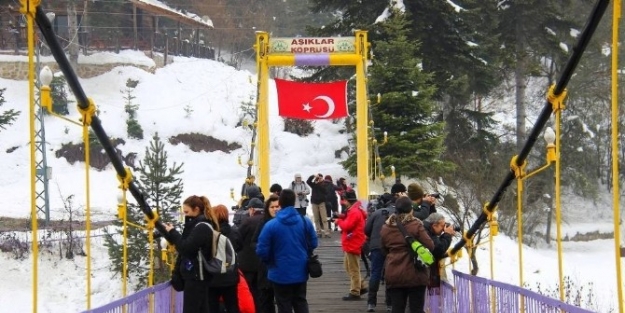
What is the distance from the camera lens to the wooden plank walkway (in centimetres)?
1127

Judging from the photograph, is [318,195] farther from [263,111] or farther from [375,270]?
[375,270]

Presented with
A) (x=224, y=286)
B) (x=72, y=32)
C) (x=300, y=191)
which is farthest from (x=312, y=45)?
(x=72, y=32)

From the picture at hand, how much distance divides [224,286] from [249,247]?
1534 millimetres

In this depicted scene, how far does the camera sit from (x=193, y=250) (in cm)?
728

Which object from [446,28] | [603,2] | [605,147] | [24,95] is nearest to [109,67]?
[24,95]

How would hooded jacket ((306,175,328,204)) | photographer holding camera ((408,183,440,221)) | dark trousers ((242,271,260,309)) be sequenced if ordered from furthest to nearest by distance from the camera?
hooded jacket ((306,175,328,204))
dark trousers ((242,271,260,309))
photographer holding camera ((408,183,440,221))

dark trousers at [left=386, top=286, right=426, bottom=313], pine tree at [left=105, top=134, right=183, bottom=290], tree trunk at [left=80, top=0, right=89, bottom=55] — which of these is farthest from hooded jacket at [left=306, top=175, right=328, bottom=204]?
tree trunk at [left=80, top=0, right=89, bottom=55]

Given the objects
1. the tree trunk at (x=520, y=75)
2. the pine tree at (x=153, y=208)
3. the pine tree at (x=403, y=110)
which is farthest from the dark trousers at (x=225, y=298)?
the tree trunk at (x=520, y=75)

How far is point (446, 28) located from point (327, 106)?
35.2ft

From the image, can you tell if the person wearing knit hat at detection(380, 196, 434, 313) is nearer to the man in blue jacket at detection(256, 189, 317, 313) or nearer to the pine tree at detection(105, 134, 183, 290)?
the man in blue jacket at detection(256, 189, 317, 313)

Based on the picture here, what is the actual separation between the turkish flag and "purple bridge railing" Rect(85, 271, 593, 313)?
9459 mm

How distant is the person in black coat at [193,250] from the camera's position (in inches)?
285

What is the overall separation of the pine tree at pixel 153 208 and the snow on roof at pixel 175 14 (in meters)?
24.1

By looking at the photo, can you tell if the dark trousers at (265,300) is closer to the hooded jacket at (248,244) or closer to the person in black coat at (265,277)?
the person in black coat at (265,277)
